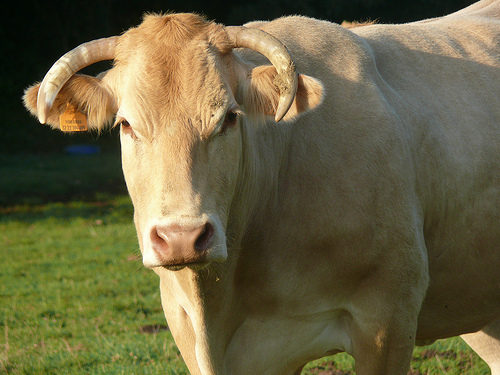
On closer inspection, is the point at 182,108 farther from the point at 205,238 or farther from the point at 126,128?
the point at 205,238

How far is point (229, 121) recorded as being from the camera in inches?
107

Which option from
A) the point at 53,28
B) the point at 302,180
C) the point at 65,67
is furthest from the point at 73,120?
the point at 53,28

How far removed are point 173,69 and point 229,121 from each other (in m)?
0.33

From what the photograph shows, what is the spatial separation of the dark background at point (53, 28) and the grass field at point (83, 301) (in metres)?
6.24

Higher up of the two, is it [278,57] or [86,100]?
[278,57]

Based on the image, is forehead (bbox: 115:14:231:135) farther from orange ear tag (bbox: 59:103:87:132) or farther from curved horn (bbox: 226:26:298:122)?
orange ear tag (bbox: 59:103:87:132)

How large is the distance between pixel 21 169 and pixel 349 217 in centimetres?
1396

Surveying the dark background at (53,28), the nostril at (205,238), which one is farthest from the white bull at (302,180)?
the dark background at (53,28)

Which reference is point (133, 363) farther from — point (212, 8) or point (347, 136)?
point (212, 8)

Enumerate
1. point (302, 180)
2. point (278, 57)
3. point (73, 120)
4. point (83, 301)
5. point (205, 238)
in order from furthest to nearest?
point (83, 301), point (302, 180), point (73, 120), point (278, 57), point (205, 238)

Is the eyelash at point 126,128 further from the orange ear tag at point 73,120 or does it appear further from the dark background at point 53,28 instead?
the dark background at point 53,28

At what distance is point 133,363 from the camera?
4609 mm

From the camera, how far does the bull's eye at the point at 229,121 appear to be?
8.83 feet

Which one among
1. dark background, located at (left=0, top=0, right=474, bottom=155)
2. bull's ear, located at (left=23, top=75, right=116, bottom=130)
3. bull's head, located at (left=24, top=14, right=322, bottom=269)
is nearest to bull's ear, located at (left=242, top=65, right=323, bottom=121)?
bull's head, located at (left=24, top=14, right=322, bottom=269)
